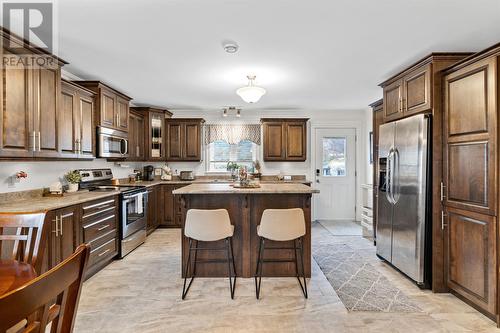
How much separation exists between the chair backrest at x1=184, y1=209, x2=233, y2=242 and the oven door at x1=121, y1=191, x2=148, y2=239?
164cm

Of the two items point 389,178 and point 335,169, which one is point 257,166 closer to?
point 335,169

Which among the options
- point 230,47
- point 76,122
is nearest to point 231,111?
point 76,122

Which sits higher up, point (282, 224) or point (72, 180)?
point (72, 180)

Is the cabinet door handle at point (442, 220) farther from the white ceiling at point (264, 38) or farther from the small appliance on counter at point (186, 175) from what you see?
the small appliance on counter at point (186, 175)

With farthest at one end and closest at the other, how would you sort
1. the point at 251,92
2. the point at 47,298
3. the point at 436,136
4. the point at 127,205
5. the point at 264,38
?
the point at 127,205, the point at 251,92, the point at 436,136, the point at 264,38, the point at 47,298

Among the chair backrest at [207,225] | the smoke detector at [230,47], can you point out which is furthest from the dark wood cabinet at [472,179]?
the chair backrest at [207,225]

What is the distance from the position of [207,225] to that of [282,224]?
74cm

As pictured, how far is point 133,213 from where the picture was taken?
4.16 metres

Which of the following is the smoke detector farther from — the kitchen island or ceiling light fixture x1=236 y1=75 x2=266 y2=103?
the kitchen island

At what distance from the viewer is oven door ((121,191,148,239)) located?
3.88 metres

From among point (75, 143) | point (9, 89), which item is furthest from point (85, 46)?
point (75, 143)

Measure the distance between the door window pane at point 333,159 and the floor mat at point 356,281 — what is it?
2.10 m

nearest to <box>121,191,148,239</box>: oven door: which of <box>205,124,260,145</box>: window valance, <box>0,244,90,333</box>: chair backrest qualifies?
<box>205,124,260,145</box>: window valance

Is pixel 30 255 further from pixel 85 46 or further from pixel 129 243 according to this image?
pixel 129 243
